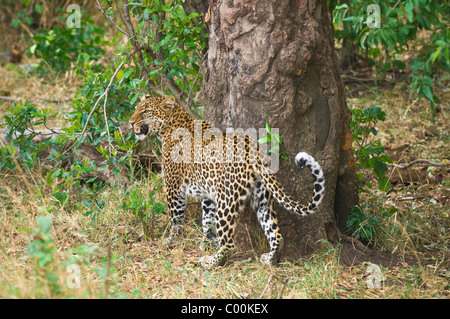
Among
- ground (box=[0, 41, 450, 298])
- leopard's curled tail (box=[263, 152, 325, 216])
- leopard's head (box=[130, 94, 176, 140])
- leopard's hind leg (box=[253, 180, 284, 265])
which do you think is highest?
leopard's head (box=[130, 94, 176, 140])

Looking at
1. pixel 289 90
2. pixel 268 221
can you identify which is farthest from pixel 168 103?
pixel 268 221


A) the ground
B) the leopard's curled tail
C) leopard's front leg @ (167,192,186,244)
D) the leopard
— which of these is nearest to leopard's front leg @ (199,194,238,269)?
the leopard

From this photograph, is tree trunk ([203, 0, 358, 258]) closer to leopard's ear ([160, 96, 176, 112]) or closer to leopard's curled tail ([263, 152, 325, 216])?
leopard's curled tail ([263, 152, 325, 216])

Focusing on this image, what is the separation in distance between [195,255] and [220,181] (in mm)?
850

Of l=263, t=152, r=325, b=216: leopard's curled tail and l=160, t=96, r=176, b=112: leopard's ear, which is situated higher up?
l=160, t=96, r=176, b=112: leopard's ear

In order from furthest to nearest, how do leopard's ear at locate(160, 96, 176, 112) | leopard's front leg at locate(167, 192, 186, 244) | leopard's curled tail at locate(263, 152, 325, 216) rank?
leopard's ear at locate(160, 96, 176, 112) → leopard's front leg at locate(167, 192, 186, 244) → leopard's curled tail at locate(263, 152, 325, 216)

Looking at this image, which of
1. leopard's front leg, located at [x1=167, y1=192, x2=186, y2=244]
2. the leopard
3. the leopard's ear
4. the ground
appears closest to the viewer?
the ground

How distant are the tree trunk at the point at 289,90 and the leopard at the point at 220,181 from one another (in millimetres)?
236

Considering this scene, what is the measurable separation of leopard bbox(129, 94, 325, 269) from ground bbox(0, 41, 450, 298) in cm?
24

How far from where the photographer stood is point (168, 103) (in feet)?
19.9

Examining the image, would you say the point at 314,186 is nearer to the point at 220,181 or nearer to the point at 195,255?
the point at 220,181

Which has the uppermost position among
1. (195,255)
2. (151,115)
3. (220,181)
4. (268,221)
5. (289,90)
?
(289,90)

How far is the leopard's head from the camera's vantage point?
6047 millimetres

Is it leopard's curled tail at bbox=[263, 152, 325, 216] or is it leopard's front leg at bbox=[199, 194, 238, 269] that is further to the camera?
leopard's front leg at bbox=[199, 194, 238, 269]
